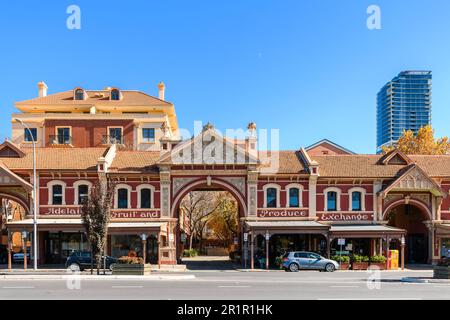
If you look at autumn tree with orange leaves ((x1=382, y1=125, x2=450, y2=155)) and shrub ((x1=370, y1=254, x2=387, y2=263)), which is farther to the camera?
autumn tree with orange leaves ((x1=382, y1=125, x2=450, y2=155))

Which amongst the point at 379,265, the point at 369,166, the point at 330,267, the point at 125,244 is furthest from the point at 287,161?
the point at 125,244

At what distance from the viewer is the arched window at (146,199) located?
38.8 meters

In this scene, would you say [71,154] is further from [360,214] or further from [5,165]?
[360,214]

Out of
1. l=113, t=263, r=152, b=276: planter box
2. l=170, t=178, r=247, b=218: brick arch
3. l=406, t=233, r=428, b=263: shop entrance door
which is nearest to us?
l=113, t=263, r=152, b=276: planter box

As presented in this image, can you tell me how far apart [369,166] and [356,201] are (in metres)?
3.11

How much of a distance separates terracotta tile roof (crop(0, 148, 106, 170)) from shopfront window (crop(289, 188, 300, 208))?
14704 millimetres

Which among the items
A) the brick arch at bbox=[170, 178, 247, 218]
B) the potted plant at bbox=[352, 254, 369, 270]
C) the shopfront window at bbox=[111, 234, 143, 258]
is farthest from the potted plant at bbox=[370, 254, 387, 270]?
the shopfront window at bbox=[111, 234, 143, 258]

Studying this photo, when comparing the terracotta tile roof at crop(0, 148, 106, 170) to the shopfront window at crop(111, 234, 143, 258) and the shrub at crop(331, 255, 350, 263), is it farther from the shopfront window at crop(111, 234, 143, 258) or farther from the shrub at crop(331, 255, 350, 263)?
the shrub at crop(331, 255, 350, 263)

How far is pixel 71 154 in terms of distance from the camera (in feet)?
134

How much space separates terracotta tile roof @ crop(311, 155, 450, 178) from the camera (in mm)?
39094

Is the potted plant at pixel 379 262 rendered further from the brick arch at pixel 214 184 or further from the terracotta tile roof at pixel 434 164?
the brick arch at pixel 214 184

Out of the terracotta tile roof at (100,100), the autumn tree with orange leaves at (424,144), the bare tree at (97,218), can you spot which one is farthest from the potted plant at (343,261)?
the terracotta tile roof at (100,100)

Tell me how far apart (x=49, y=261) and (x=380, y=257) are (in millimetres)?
24208

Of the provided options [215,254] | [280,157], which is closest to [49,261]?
[280,157]
